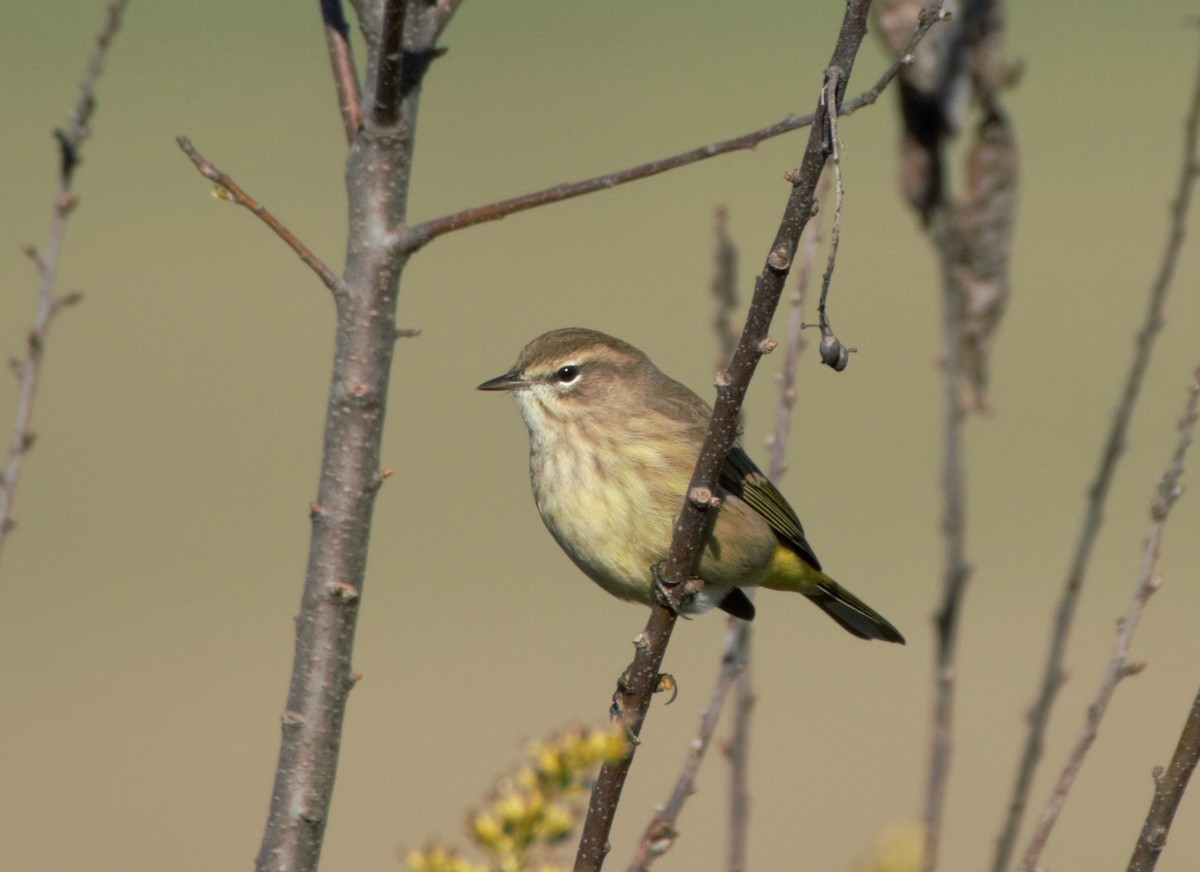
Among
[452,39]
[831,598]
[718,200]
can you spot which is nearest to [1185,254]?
[718,200]

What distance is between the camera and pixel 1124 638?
2.62 meters

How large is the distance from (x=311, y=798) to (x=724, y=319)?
154cm

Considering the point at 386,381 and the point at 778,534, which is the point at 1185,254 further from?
the point at 386,381

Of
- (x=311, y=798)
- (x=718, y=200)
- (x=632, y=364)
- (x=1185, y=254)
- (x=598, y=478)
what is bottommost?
(x=311, y=798)

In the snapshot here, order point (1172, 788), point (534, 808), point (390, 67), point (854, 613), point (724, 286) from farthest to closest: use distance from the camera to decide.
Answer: point (854, 613)
point (724, 286)
point (390, 67)
point (1172, 788)
point (534, 808)

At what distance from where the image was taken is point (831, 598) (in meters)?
5.34

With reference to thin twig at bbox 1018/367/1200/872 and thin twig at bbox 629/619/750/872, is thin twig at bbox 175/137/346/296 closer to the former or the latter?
thin twig at bbox 629/619/750/872

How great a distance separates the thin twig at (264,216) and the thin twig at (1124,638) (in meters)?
1.46

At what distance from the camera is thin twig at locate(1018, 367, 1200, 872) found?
8.19 feet

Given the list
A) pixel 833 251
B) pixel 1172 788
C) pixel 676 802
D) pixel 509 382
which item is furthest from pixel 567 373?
pixel 1172 788

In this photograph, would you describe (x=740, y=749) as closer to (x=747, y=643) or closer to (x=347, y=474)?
(x=747, y=643)

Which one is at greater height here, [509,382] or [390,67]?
[509,382]

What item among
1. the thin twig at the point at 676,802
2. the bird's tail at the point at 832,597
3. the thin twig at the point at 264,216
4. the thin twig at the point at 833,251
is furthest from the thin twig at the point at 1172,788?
the bird's tail at the point at 832,597

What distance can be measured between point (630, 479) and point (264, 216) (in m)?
2.01
